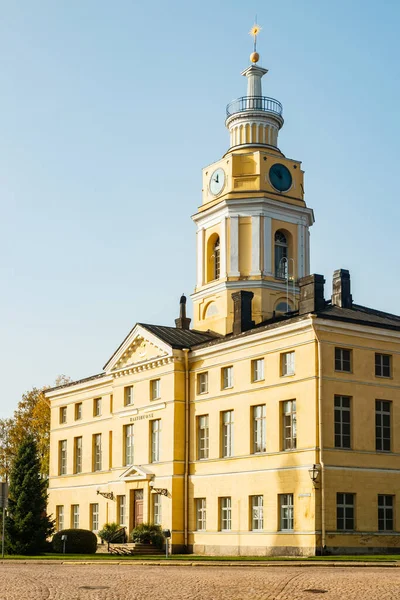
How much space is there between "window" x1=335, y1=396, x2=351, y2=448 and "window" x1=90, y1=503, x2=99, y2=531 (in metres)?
20.9

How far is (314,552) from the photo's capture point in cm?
3869

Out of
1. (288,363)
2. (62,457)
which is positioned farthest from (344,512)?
(62,457)

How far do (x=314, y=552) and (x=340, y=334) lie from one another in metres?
9.16

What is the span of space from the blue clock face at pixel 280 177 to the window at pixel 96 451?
716 inches

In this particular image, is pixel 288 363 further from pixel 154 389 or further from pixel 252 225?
pixel 252 225

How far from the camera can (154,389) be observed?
50500mm

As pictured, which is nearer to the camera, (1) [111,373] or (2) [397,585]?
(2) [397,585]

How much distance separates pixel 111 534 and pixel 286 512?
12.5 metres

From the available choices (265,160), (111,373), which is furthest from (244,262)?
(111,373)

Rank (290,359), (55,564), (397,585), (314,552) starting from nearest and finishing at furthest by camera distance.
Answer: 1. (397,585)
2. (55,564)
3. (314,552)
4. (290,359)

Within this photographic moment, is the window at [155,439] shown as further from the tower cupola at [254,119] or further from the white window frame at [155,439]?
the tower cupola at [254,119]

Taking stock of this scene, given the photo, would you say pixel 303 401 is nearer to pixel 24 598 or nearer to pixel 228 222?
pixel 228 222

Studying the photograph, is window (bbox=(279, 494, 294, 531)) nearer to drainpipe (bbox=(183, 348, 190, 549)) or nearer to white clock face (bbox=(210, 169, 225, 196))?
drainpipe (bbox=(183, 348, 190, 549))

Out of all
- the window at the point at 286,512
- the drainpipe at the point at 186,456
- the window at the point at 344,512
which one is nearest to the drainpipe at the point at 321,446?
the window at the point at 344,512
